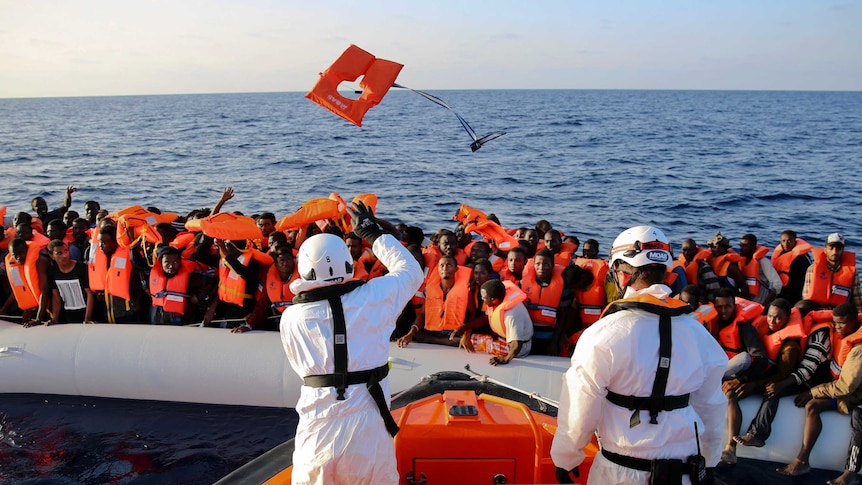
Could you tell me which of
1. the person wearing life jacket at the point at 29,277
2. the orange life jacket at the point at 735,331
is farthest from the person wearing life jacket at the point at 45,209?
the orange life jacket at the point at 735,331

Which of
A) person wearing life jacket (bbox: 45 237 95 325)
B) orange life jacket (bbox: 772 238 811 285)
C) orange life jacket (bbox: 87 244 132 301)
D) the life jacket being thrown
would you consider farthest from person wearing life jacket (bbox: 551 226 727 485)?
person wearing life jacket (bbox: 45 237 95 325)

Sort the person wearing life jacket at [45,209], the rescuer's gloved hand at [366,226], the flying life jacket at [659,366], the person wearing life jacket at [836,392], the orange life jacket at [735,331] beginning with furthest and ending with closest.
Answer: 1. the person wearing life jacket at [45,209]
2. the orange life jacket at [735,331]
3. the person wearing life jacket at [836,392]
4. the rescuer's gloved hand at [366,226]
5. the flying life jacket at [659,366]

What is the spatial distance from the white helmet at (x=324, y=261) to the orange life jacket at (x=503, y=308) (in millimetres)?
2237

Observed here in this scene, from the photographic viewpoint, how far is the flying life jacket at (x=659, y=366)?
7.04 ft

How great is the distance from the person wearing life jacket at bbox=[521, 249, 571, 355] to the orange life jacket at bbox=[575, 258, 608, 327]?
0.15 m

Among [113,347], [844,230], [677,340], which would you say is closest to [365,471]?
[677,340]

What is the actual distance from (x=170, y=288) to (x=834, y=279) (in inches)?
219

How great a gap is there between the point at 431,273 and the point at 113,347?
2.51m

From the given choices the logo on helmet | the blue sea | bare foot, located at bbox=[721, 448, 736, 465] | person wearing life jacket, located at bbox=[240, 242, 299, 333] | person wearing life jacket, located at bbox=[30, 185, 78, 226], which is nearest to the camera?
the logo on helmet

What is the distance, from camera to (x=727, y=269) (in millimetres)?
6133

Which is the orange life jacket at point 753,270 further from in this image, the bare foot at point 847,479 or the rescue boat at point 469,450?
the rescue boat at point 469,450

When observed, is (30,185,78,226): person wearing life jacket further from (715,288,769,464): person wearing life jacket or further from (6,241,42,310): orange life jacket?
(715,288,769,464): person wearing life jacket

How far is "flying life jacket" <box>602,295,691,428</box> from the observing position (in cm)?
214

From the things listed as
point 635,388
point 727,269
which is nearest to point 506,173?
point 727,269
